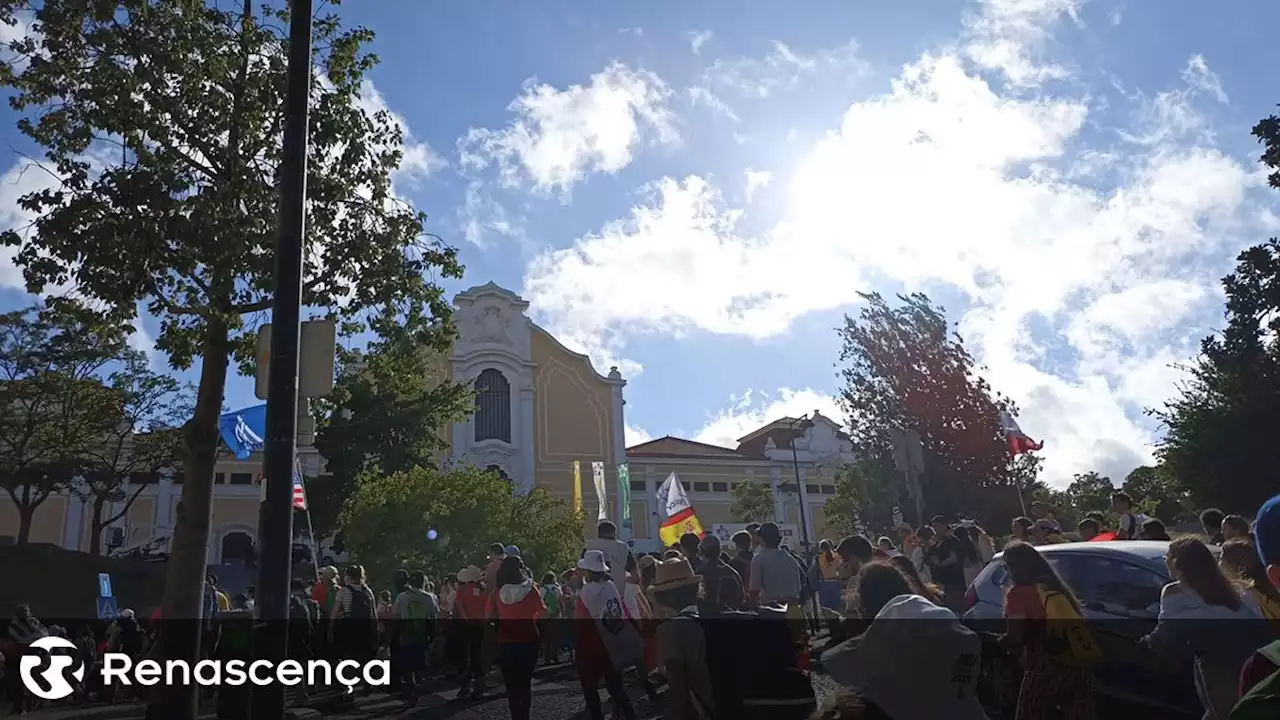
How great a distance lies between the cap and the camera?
259 centimetres

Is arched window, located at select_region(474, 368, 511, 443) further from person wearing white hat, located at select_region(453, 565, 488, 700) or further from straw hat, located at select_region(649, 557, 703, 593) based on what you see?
straw hat, located at select_region(649, 557, 703, 593)

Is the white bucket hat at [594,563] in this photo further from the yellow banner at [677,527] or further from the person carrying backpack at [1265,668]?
the yellow banner at [677,527]

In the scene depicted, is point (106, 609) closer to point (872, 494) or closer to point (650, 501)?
point (872, 494)

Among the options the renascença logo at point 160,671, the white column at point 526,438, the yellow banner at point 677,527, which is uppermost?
the white column at point 526,438

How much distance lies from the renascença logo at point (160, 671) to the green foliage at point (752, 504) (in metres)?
40.2

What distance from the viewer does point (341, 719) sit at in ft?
35.8

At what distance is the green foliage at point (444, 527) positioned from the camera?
2683 centimetres

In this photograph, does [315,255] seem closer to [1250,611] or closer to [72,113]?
[72,113]

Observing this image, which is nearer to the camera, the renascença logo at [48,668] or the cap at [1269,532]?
the cap at [1269,532]

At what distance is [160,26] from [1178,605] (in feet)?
37.3

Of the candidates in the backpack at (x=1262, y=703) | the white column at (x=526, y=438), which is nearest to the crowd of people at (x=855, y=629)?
the backpack at (x=1262, y=703)

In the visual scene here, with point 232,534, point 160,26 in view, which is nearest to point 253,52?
point 160,26

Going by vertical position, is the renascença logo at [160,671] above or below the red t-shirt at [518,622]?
below

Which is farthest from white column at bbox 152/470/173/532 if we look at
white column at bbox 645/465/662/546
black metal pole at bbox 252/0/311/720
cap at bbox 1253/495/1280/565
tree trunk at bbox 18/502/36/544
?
cap at bbox 1253/495/1280/565
